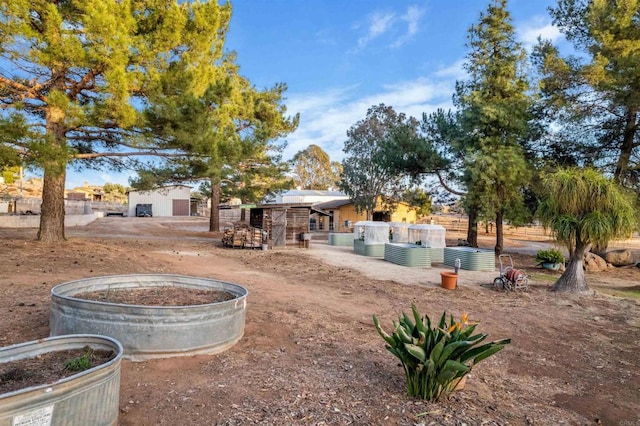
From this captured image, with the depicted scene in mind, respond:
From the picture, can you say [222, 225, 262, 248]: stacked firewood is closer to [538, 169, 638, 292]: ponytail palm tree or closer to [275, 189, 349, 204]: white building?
[538, 169, 638, 292]: ponytail palm tree

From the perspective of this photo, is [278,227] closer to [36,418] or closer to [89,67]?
[89,67]

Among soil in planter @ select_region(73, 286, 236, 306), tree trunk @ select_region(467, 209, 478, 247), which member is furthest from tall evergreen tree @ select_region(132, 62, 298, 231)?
tree trunk @ select_region(467, 209, 478, 247)

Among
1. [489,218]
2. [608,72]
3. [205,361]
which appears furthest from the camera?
[489,218]

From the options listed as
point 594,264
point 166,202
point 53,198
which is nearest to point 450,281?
A: point 594,264

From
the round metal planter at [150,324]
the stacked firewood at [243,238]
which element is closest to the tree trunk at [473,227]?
the stacked firewood at [243,238]

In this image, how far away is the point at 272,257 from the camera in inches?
603

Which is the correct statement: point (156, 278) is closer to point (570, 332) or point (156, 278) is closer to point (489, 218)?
point (570, 332)

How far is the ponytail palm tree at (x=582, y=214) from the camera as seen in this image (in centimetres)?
909

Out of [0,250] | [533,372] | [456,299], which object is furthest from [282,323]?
[0,250]

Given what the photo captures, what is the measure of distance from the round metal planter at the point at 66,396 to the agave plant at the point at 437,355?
219 centimetres

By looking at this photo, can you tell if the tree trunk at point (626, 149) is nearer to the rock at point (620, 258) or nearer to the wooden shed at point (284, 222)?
the rock at point (620, 258)

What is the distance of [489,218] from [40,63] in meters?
16.9

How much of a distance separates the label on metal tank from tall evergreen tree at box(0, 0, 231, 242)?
28.9ft

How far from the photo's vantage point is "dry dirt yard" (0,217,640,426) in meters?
3.03
